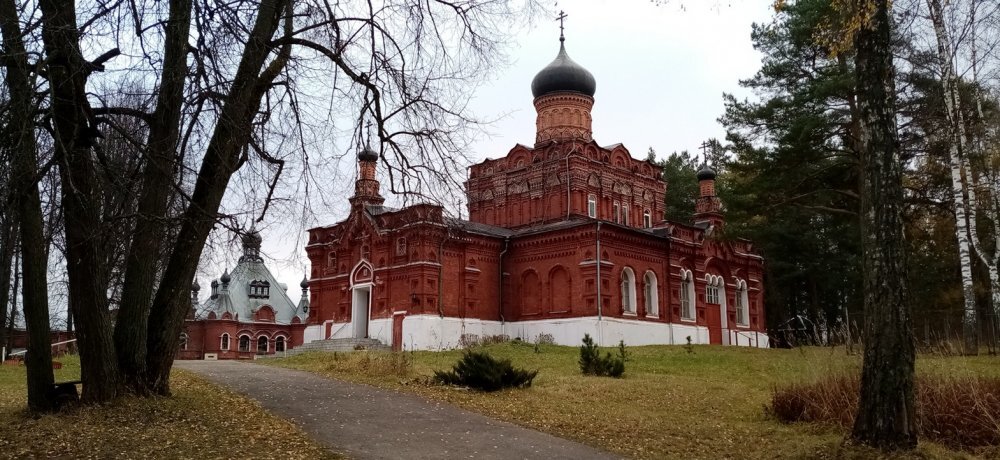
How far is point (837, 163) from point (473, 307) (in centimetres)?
1425

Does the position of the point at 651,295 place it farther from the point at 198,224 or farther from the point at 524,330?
the point at 198,224

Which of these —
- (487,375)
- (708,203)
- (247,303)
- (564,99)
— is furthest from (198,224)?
(247,303)

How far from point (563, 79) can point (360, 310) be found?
45.6 feet

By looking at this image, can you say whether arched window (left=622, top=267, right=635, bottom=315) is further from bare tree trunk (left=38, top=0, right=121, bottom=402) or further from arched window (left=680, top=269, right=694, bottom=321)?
bare tree trunk (left=38, top=0, right=121, bottom=402)

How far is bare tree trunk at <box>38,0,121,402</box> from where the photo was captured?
757 centimetres

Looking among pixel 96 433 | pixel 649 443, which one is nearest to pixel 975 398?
pixel 649 443

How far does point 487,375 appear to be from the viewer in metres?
13.3

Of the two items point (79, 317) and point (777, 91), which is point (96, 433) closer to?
point (79, 317)

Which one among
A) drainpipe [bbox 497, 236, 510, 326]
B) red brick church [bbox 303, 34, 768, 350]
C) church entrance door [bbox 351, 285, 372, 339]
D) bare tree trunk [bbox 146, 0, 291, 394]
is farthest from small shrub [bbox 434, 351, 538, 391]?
church entrance door [bbox 351, 285, 372, 339]

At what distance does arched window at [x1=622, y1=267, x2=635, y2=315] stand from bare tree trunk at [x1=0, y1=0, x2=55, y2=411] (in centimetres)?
2297

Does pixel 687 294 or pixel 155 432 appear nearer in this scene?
pixel 155 432

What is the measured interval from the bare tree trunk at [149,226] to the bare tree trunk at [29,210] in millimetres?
884

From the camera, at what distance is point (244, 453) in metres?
7.81

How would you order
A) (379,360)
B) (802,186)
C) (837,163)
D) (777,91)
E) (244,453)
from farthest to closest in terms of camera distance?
(777,91), (802,186), (837,163), (379,360), (244,453)
